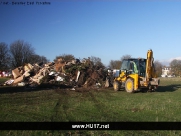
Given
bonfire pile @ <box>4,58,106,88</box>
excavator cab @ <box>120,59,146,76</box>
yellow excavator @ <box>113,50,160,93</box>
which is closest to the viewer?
yellow excavator @ <box>113,50,160,93</box>

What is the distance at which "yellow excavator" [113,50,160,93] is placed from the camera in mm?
18234

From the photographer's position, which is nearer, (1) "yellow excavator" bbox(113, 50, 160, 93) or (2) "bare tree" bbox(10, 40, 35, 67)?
(1) "yellow excavator" bbox(113, 50, 160, 93)

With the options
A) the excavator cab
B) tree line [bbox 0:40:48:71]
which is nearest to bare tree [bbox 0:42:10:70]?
tree line [bbox 0:40:48:71]

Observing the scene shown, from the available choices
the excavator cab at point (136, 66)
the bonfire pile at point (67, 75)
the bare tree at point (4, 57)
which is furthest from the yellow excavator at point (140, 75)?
the bare tree at point (4, 57)

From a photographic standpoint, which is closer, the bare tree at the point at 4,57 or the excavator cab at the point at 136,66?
the excavator cab at the point at 136,66

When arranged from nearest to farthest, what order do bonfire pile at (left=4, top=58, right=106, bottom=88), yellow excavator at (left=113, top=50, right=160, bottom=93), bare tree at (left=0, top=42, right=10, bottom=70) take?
1. yellow excavator at (left=113, top=50, right=160, bottom=93)
2. bonfire pile at (left=4, top=58, right=106, bottom=88)
3. bare tree at (left=0, top=42, right=10, bottom=70)

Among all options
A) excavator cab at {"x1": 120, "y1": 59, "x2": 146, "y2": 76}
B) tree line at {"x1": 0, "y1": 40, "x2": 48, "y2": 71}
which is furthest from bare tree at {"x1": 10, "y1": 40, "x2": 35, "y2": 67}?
excavator cab at {"x1": 120, "y1": 59, "x2": 146, "y2": 76}

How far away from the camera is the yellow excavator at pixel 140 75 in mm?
18234

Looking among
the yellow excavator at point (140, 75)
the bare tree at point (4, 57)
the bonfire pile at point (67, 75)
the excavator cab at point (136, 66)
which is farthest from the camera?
the bare tree at point (4, 57)

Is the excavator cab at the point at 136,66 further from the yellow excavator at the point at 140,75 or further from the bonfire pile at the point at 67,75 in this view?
the bonfire pile at the point at 67,75

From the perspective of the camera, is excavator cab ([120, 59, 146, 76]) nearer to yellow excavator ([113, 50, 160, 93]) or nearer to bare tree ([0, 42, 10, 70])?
yellow excavator ([113, 50, 160, 93])

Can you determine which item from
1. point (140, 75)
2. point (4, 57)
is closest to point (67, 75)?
point (140, 75)

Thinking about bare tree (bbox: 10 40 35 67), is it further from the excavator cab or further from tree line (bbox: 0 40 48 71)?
the excavator cab

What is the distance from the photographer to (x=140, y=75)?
61.4 ft
